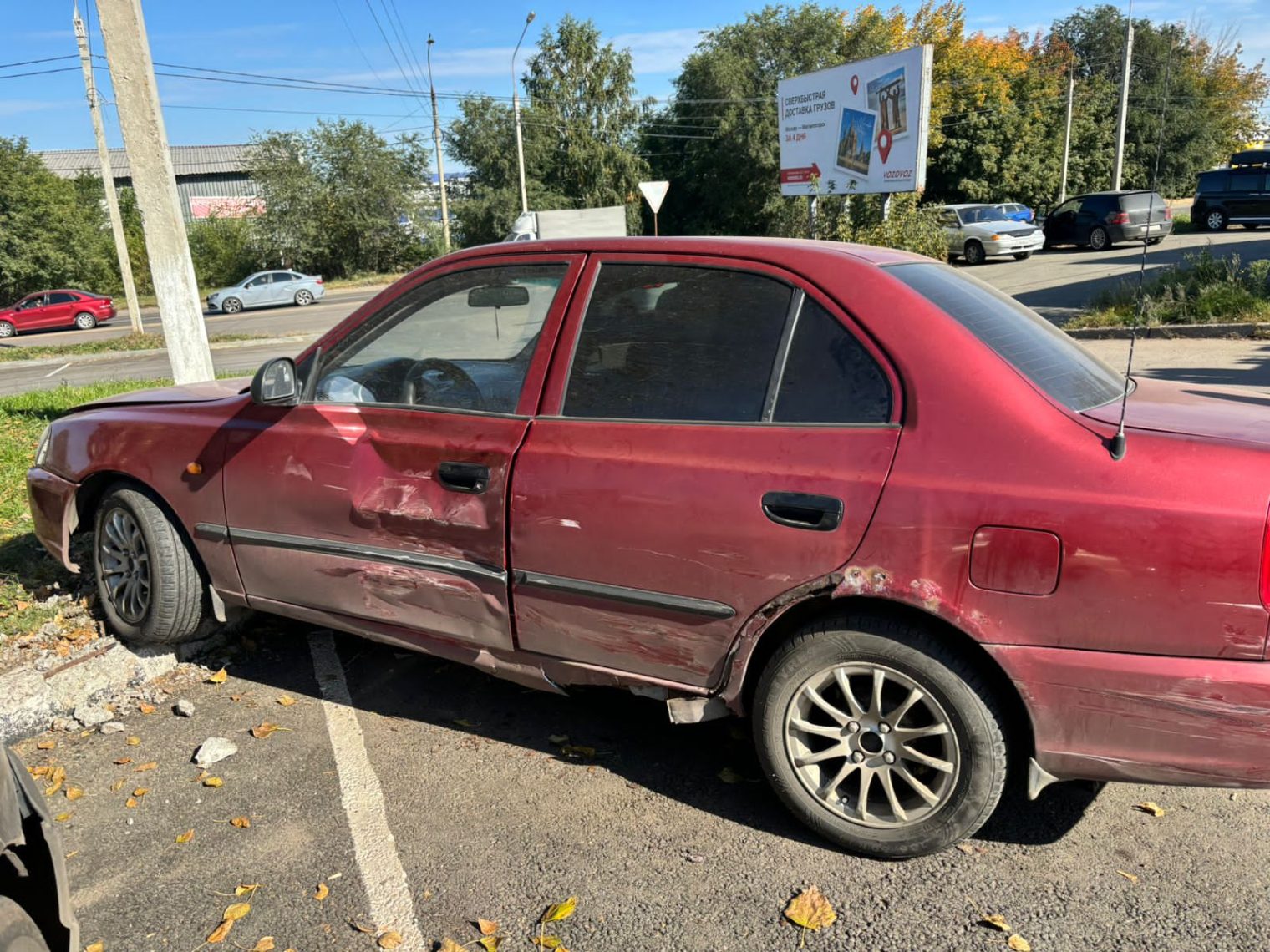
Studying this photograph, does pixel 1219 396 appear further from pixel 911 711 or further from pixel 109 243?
pixel 109 243

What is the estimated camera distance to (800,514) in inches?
103

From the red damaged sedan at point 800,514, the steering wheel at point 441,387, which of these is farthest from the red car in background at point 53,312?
the steering wheel at point 441,387

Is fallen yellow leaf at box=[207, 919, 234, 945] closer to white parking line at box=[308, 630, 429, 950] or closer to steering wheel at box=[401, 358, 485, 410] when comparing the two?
white parking line at box=[308, 630, 429, 950]

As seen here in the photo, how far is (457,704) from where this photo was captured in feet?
12.6

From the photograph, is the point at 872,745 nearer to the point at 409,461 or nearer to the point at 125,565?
the point at 409,461

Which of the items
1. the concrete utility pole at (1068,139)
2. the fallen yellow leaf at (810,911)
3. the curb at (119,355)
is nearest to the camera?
the fallen yellow leaf at (810,911)

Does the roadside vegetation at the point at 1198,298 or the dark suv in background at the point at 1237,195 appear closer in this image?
the roadside vegetation at the point at 1198,298

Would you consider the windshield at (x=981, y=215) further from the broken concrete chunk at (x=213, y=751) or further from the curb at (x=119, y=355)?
the broken concrete chunk at (x=213, y=751)

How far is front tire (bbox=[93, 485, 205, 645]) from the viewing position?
397 centimetres

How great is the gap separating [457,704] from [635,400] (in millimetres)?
1640

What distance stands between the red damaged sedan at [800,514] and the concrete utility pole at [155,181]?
4.66 meters

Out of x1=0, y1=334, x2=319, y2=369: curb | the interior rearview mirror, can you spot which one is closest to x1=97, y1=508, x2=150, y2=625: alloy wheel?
the interior rearview mirror

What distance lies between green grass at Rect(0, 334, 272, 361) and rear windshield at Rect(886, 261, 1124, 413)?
2153 cm

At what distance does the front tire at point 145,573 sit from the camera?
13.0 ft
